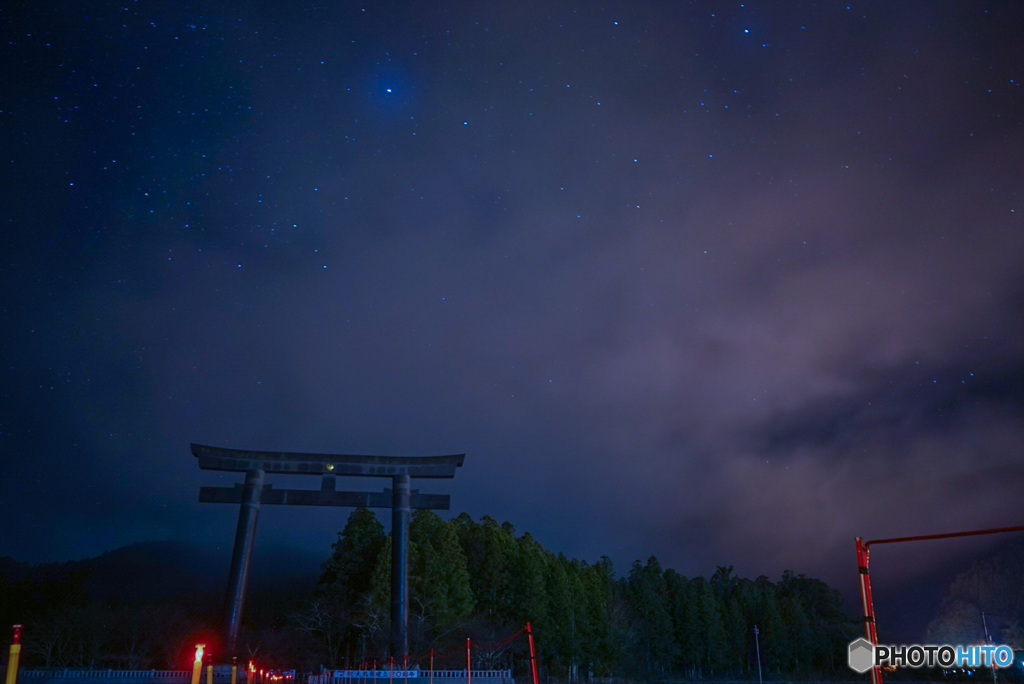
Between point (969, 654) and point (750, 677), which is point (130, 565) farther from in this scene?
point (969, 654)

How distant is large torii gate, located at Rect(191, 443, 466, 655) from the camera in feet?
86.5

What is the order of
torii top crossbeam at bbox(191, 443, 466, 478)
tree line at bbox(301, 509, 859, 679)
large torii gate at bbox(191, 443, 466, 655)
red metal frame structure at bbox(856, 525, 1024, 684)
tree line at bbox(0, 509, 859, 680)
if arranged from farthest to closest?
tree line at bbox(301, 509, 859, 679)
tree line at bbox(0, 509, 859, 680)
torii top crossbeam at bbox(191, 443, 466, 478)
large torii gate at bbox(191, 443, 466, 655)
red metal frame structure at bbox(856, 525, 1024, 684)

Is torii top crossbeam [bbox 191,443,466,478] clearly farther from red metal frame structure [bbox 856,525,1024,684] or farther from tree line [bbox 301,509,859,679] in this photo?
red metal frame structure [bbox 856,525,1024,684]

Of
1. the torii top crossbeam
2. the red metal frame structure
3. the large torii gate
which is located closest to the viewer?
the red metal frame structure

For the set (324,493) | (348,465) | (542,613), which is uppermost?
(348,465)

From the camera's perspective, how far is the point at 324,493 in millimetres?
28688

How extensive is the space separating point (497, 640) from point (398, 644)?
23.5 feet

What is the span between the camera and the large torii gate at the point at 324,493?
26.4 meters

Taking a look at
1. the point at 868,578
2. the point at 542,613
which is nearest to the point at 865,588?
the point at 868,578

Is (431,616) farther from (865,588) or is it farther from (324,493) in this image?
(865,588)

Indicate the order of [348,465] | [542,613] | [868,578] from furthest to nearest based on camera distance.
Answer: [542,613]
[348,465]
[868,578]

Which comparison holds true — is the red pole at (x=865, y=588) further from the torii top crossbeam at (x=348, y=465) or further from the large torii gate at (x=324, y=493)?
the torii top crossbeam at (x=348, y=465)

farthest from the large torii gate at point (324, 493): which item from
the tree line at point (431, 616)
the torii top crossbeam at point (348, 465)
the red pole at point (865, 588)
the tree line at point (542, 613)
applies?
the red pole at point (865, 588)

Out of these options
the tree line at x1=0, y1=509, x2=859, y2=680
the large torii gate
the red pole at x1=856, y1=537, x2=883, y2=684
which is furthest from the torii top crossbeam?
the red pole at x1=856, y1=537, x2=883, y2=684
